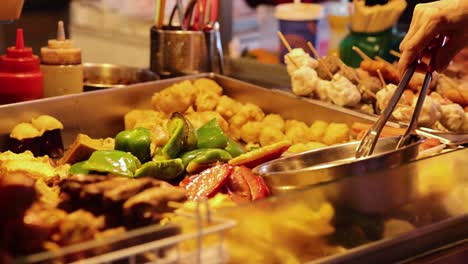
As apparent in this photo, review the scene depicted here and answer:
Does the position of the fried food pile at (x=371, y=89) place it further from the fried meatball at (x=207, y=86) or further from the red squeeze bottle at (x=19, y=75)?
the red squeeze bottle at (x=19, y=75)

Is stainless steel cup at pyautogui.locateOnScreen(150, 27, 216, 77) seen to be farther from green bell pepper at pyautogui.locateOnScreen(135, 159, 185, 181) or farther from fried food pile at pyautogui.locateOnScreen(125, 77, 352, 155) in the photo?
green bell pepper at pyautogui.locateOnScreen(135, 159, 185, 181)

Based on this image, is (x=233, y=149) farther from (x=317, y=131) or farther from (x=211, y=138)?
(x=317, y=131)

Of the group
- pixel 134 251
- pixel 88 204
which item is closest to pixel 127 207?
pixel 88 204

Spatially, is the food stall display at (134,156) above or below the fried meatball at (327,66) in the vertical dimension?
below

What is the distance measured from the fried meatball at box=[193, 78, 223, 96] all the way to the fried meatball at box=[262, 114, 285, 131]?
0.21 meters

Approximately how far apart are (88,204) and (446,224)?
0.68 meters

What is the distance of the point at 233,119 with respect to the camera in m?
A: 2.23

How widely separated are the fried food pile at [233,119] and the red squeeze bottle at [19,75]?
0.98 ft

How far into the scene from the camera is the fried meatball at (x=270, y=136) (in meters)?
2.12

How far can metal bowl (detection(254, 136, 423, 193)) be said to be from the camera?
4.30 ft

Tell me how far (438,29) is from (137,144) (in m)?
0.75

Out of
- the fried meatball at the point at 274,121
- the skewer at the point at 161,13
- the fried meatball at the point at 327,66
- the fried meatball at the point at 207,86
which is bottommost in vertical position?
the fried meatball at the point at 274,121

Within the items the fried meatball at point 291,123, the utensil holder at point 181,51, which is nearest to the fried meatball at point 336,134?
the fried meatball at point 291,123

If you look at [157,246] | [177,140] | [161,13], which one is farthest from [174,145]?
[161,13]
